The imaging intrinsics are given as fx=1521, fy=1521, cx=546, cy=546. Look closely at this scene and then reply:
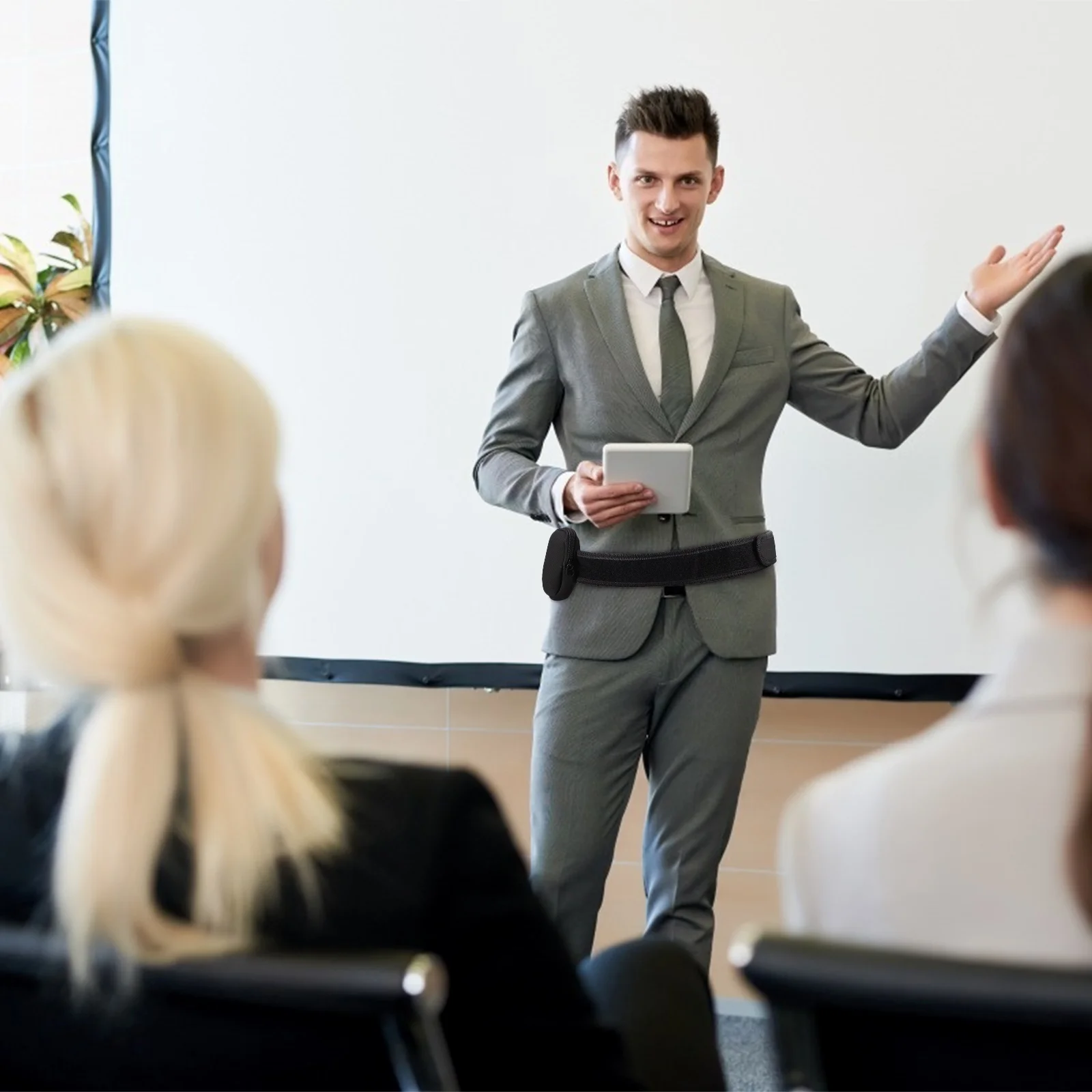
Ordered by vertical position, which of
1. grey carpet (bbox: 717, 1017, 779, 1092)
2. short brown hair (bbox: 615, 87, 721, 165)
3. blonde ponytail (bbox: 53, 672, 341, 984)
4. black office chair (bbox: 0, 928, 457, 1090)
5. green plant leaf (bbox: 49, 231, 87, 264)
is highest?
short brown hair (bbox: 615, 87, 721, 165)

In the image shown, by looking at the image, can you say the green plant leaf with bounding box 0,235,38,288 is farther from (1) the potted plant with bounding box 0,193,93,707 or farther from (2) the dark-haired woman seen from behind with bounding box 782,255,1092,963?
(2) the dark-haired woman seen from behind with bounding box 782,255,1092,963

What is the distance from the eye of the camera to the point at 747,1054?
10.4ft

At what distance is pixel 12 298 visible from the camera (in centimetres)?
375

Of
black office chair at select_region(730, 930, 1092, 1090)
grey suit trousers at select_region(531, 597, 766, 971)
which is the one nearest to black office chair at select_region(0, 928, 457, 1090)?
black office chair at select_region(730, 930, 1092, 1090)

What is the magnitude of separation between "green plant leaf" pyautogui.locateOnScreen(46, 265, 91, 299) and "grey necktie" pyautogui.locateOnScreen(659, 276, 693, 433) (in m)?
1.74

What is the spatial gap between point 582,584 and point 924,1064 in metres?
1.83

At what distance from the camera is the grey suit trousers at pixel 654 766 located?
2602mm

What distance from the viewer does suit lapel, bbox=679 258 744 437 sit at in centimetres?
263

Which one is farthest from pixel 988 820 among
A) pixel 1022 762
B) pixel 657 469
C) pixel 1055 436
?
pixel 657 469

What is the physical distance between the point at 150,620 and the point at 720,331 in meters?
1.86

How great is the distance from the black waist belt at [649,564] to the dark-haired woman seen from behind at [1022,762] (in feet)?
5.48

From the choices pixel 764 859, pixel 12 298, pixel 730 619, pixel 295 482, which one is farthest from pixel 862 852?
pixel 12 298

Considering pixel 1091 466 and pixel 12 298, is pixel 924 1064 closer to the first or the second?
pixel 1091 466

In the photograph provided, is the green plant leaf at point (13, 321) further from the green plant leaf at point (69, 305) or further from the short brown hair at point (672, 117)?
the short brown hair at point (672, 117)
